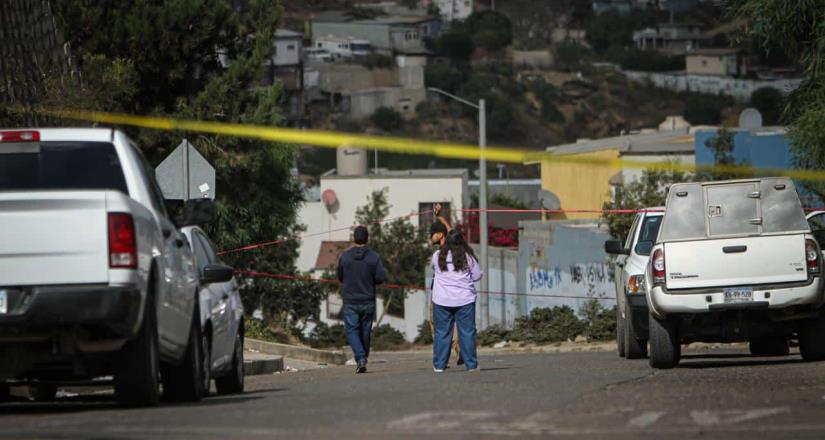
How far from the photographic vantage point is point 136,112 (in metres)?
36.8

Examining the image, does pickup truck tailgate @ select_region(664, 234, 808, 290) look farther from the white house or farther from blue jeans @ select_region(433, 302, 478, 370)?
the white house

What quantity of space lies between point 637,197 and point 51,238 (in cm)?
3750

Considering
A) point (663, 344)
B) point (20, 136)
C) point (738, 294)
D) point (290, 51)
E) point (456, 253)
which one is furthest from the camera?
point (290, 51)

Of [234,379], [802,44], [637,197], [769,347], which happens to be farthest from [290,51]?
[234,379]

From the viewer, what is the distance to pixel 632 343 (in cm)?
2027

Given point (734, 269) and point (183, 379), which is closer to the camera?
Answer: point (183, 379)

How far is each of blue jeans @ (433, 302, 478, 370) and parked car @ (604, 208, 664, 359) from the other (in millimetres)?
1974

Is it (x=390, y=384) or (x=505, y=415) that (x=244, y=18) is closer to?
(x=390, y=384)

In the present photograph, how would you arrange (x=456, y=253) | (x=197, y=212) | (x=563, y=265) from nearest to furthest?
(x=197, y=212)
(x=456, y=253)
(x=563, y=265)

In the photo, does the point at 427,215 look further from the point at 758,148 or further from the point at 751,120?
the point at 758,148

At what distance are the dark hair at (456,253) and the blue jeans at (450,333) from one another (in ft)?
1.37

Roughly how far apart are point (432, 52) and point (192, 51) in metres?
159

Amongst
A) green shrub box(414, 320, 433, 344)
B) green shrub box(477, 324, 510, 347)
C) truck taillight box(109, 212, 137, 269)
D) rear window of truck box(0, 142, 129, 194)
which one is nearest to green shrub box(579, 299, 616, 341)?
green shrub box(477, 324, 510, 347)

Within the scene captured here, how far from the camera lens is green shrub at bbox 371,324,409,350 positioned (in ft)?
163
